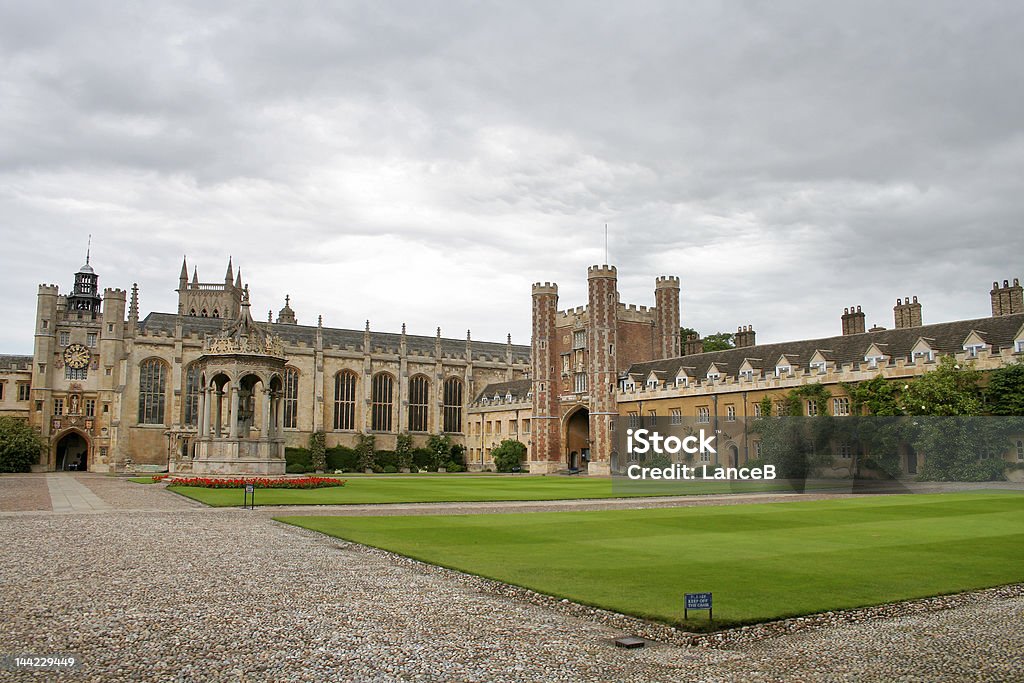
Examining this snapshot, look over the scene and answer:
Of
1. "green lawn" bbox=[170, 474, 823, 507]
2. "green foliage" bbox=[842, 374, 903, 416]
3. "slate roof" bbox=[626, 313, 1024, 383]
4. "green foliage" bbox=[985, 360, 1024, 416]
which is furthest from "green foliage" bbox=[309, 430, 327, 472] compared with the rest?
"green foliage" bbox=[985, 360, 1024, 416]

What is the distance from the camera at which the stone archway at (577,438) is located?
222 ft

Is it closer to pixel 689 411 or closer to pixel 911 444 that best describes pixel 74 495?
pixel 911 444

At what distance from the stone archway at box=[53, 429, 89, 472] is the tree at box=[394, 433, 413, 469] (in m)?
25.7

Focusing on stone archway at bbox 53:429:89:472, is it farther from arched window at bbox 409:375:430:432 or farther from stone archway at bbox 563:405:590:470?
stone archway at bbox 563:405:590:470

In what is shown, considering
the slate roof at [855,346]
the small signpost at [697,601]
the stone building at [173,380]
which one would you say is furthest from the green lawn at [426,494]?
the stone building at [173,380]

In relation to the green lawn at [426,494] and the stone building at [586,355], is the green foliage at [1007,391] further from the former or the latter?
the stone building at [586,355]

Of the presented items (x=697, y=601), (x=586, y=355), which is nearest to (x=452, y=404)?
(x=586, y=355)

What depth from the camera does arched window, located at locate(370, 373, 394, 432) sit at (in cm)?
7825

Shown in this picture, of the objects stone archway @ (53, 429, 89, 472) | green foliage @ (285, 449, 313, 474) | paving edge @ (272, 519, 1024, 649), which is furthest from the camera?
stone archway @ (53, 429, 89, 472)

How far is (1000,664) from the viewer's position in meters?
7.65

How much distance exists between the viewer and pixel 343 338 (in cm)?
8062

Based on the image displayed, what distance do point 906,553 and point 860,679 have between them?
7770 millimetres

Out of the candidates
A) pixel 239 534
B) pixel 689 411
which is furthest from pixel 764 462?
pixel 239 534

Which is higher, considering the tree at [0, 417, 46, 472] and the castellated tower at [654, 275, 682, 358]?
the castellated tower at [654, 275, 682, 358]
